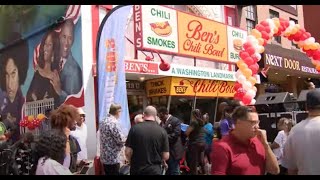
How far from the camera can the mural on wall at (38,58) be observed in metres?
10.4

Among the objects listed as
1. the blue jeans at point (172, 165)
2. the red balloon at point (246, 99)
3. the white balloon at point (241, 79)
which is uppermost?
the white balloon at point (241, 79)

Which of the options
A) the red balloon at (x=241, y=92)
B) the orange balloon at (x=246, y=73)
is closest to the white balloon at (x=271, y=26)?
the orange balloon at (x=246, y=73)

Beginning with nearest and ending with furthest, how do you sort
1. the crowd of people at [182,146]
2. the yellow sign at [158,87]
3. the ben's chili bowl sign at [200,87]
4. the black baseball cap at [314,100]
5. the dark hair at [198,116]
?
the crowd of people at [182,146], the black baseball cap at [314,100], the dark hair at [198,116], the yellow sign at [158,87], the ben's chili bowl sign at [200,87]

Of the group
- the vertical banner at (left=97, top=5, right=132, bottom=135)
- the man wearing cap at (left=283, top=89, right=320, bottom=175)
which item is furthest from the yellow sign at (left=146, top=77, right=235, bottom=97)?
the man wearing cap at (left=283, top=89, right=320, bottom=175)

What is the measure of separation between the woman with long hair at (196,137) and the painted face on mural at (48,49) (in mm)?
4267

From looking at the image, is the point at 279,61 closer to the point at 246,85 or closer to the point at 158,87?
the point at 158,87

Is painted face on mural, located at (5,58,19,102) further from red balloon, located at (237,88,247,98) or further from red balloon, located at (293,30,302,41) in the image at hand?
red balloon, located at (293,30,302,41)

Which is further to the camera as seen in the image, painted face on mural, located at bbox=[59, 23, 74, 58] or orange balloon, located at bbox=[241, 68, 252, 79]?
painted face on mural, located at bbox=[59, 23, 74, 58]

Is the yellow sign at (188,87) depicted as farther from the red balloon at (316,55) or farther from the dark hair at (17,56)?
the dark hair at (17,56)

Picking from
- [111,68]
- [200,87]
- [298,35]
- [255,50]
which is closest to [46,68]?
[111,68]

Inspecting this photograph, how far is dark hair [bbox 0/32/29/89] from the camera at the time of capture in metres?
12.3

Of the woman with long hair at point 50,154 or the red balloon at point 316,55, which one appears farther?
the red balloon at point 316,55

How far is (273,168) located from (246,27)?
44.4 ft

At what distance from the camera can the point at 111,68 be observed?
9.50 meters
